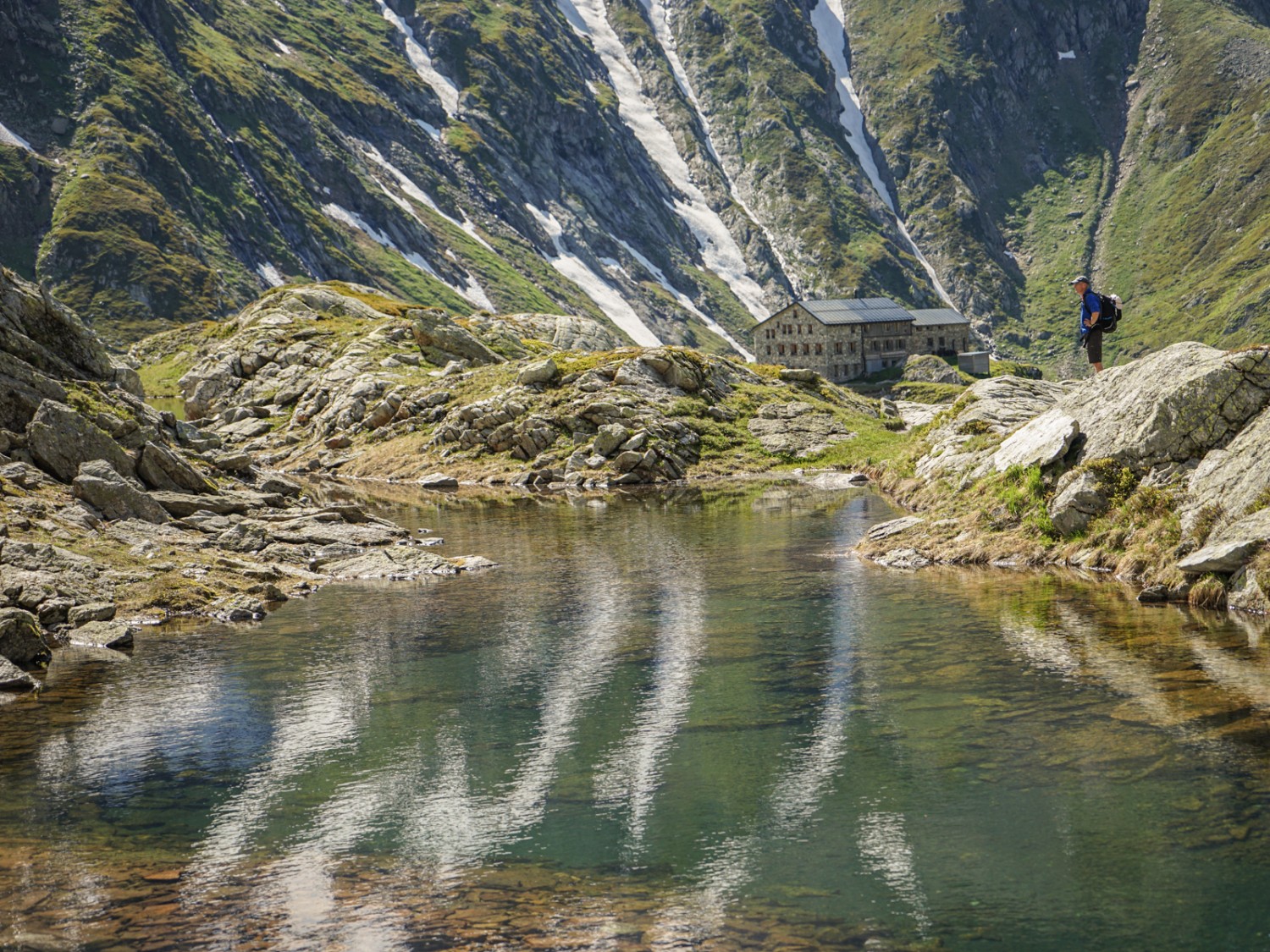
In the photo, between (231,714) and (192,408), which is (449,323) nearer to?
(192,408)

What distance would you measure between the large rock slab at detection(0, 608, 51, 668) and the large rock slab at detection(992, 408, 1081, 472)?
40.8m

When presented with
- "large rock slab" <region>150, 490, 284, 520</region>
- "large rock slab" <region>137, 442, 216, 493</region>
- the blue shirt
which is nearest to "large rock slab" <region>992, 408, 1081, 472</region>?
the blue shirt

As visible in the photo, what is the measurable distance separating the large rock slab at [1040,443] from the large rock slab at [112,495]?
39975mm

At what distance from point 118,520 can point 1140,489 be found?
43553 mm

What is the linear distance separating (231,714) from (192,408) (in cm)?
11586

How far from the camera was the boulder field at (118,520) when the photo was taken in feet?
144

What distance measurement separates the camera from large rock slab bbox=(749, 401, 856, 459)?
117m

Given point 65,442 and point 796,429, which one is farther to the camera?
point 796,429

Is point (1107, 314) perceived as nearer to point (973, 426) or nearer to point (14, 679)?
point (973, 426)

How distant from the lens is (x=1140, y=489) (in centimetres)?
4731

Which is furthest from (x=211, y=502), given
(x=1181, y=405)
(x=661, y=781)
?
(x=1181, y=405)

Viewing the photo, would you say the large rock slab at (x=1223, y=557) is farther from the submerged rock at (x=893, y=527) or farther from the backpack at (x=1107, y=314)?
the submerged rock at (x=893, y=527)

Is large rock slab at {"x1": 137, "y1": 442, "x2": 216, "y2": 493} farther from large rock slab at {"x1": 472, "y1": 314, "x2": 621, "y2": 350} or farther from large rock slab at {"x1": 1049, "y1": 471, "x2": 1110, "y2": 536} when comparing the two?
large rock slab at {"x1": 472, "y1": 314, "x2": 621, "y2": 350}

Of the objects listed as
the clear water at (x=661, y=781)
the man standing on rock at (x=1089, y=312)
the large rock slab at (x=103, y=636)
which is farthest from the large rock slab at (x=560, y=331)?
the clear water at (x=661, y=781)
